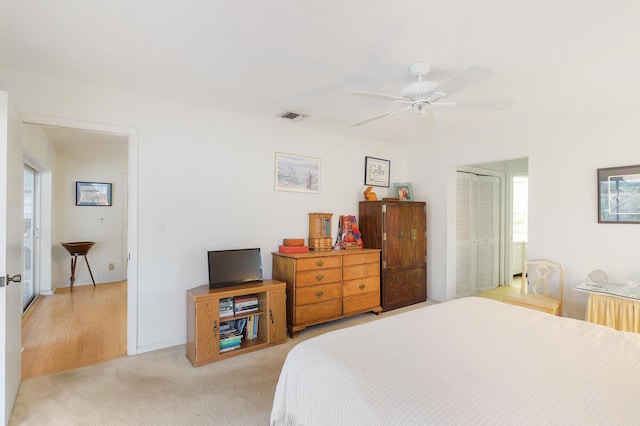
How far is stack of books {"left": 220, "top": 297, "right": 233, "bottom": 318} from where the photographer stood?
2.93 meters

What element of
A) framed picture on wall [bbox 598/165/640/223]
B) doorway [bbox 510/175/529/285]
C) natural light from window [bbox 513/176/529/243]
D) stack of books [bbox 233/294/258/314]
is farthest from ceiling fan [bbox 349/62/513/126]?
natural light from window [bbox 513/176/529/243]

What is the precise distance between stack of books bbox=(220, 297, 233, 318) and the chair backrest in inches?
120

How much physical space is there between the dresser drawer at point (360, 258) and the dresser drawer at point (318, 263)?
4.2 inches

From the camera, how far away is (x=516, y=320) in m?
2.01

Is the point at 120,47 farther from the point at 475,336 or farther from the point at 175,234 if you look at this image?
the point at 475,336

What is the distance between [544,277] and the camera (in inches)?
133

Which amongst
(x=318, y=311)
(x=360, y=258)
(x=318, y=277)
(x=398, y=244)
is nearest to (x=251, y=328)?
(x=318, y=311)

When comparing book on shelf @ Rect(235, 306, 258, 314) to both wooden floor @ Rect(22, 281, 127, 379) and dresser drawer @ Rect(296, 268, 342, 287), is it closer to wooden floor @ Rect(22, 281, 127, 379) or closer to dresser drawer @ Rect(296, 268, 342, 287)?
dresser drawer @ Rect(296, 268, 342, 287)

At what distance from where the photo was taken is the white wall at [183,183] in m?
2.68

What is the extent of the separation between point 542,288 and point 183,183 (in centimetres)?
396

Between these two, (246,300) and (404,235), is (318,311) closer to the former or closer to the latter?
(246,300)

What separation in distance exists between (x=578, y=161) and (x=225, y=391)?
388 centimetres

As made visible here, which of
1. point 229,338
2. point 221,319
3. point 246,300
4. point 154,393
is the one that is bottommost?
point 154,393

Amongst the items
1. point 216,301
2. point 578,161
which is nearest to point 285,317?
point 216,301
